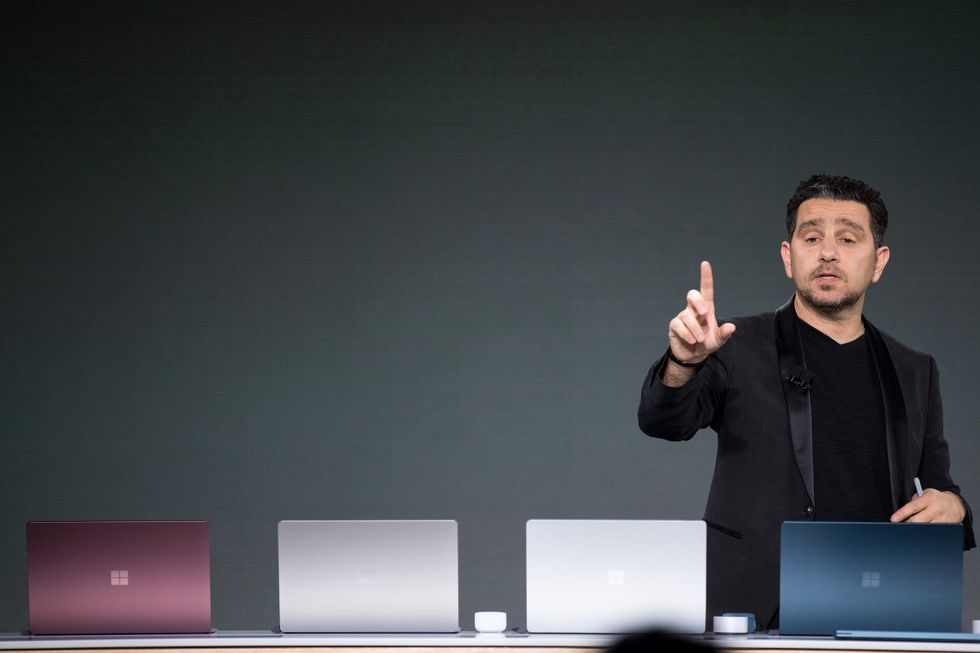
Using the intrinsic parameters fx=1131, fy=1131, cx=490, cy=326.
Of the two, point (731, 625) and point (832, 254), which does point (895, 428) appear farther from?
point (731, 625)

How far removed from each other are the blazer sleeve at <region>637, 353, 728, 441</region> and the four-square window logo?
448 millimetres

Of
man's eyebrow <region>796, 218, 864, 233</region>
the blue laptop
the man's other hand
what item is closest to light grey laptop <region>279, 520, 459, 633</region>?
the blue laptop

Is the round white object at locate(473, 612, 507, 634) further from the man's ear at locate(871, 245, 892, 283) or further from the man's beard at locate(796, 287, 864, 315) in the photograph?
the man's ear at locate(871, 245, 892, 283)

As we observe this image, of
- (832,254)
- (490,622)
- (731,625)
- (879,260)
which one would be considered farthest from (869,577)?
(879,260)

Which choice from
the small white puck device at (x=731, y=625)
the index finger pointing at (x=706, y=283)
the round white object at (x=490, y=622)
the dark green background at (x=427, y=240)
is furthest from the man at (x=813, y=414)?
the dark green background at (x=427, y=240)

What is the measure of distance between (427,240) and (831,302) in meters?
2.01

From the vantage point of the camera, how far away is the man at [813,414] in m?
2.65

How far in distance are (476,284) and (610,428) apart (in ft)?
2.53

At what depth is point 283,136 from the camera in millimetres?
4449

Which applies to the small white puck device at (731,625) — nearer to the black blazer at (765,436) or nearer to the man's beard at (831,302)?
the black blazer at (765,436)

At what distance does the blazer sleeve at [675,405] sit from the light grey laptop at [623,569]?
388mm

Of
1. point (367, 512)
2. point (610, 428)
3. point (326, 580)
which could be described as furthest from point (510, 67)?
point (326, 580)

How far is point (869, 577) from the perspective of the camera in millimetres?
2246

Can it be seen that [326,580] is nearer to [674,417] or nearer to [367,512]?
[674,417]
